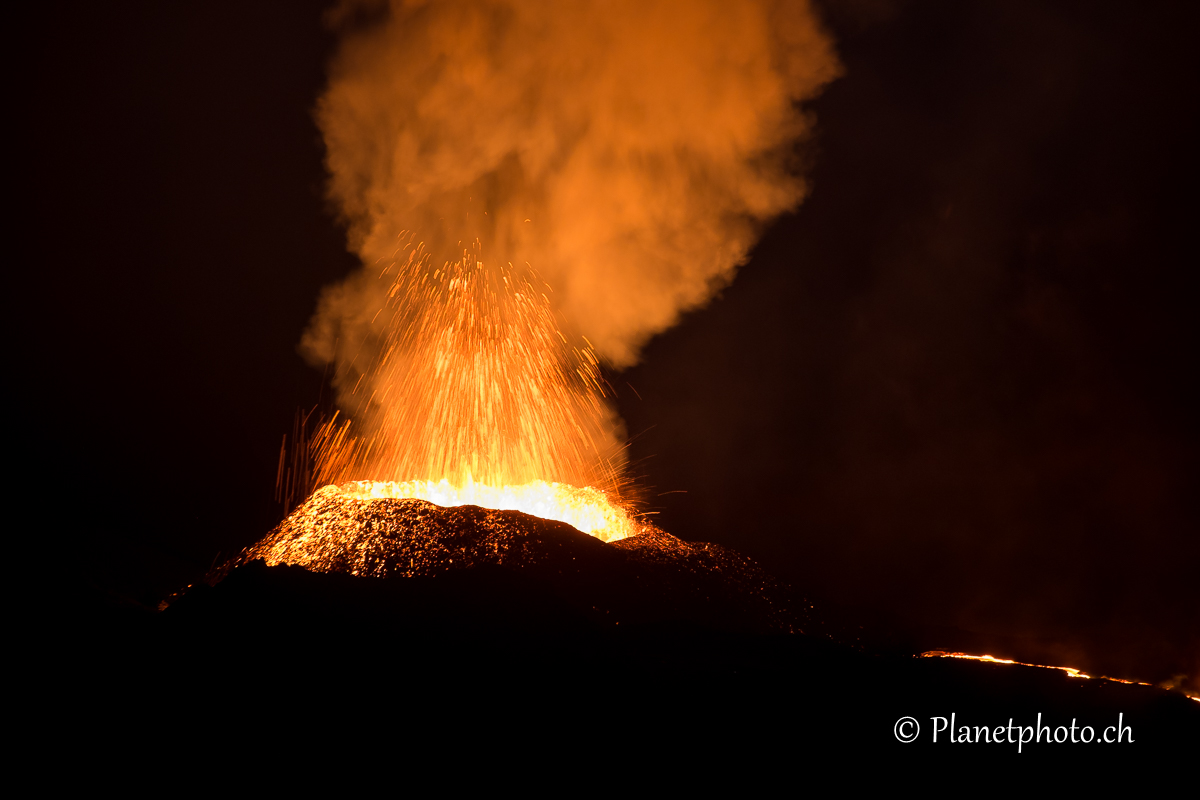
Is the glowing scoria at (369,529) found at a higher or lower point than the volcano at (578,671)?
higher

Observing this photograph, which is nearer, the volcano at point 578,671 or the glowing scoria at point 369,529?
the volcano at point 578,671

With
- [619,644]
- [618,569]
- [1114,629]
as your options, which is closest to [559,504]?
[618,569]

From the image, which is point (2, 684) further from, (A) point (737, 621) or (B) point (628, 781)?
(A) point (737, 621)

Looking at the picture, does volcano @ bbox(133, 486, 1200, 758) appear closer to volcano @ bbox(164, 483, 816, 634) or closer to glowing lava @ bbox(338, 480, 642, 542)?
volcano @ bbox(164, 483, 816, 634)

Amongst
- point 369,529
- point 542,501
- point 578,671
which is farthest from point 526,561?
point 542,501

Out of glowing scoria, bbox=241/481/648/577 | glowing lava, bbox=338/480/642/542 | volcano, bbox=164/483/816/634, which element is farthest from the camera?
glowing lava, bbox=338/480/642/542

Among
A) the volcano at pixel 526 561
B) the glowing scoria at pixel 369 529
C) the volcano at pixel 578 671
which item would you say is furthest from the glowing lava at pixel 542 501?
the volcano at pixel 578 671

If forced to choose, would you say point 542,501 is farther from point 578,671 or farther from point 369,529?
point 578,671

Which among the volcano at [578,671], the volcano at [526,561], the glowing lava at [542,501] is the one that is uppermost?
the glowing lava at [542,501]

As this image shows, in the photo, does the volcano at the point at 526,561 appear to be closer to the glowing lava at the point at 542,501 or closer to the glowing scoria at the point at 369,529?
the glowing scoria at the point at 369,529

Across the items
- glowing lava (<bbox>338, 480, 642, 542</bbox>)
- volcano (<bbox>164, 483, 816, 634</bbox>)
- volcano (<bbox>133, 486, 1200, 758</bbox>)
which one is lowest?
volcano (<bbox>133, 486, 1200, 758</bbox>)

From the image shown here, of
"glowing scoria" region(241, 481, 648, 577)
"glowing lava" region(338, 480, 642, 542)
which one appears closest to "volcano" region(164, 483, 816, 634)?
"glowing scoria" region(241, 481, 648, 577)

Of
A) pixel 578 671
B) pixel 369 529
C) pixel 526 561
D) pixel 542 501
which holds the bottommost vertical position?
pixel 578 671

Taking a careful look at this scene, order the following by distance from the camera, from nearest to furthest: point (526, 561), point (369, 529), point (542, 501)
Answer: point (526, 561) → point (369, 529) → point (542, 501)
